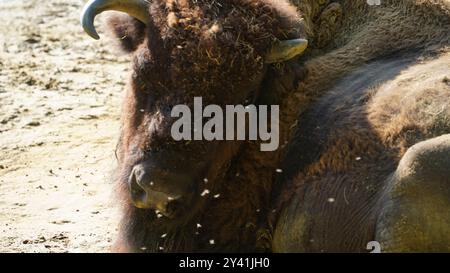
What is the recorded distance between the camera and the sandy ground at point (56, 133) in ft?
21.8

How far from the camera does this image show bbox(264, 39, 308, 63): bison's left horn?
523cm

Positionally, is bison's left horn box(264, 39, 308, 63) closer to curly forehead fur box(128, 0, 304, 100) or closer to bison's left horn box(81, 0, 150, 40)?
curly forehead fur box(128, 0, 304, 100)

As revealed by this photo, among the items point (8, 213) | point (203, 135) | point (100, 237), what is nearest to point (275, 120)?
point (203, 135)

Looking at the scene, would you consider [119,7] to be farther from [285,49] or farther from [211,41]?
[285,49]

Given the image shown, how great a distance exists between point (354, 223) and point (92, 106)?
4926mm

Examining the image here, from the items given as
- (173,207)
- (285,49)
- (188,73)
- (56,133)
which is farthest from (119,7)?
(56,133)

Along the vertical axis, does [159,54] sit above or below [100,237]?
above

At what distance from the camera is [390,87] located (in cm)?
552

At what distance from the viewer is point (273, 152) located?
551cm

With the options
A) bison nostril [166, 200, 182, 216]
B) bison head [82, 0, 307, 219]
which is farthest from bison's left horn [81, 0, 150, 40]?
bison nostril [166, 200, 182, 216]

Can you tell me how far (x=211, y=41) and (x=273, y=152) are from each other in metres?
0.84

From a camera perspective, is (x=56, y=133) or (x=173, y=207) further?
(x=56, y=133)

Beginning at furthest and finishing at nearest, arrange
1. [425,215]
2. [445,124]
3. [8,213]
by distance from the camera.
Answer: [8,213] < [445,124] < [425,215]
